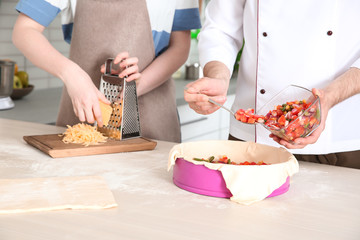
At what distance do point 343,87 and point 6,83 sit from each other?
1.61 m

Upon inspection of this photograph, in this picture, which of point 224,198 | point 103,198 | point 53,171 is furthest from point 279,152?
point 53,171

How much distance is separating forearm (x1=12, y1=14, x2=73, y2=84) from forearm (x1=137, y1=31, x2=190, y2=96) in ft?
0.93

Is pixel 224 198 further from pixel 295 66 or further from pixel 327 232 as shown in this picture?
pixel 295 66

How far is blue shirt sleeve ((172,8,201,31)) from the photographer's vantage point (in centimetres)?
190

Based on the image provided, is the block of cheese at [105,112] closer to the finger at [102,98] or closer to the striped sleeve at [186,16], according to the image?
the finger at [102,98]

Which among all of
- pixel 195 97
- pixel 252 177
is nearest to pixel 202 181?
pixel 252 177

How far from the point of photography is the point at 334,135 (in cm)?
153

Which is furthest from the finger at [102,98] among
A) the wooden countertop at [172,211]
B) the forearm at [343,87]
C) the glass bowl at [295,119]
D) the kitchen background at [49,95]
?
the kitchen background at [49,95]

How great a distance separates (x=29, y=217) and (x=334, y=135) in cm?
93

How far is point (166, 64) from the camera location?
185 cm

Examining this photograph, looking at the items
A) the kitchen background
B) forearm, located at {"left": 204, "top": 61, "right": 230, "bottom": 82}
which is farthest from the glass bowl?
the kitchen background

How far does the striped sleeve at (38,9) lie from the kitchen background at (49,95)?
69 centimetres

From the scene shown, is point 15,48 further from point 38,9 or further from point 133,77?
point 133,77

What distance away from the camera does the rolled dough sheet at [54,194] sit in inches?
40.4
